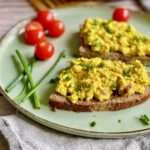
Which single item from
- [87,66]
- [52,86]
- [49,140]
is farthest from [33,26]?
[49,140]

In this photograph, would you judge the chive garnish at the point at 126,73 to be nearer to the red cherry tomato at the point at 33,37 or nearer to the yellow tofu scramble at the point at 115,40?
the yellow tofu scramble at the point at 115,40

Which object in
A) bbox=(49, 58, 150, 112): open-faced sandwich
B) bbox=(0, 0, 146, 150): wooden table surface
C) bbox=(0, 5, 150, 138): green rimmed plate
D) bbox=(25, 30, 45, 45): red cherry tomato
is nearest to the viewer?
bbox=(0, 5, 150, 138): green rimmed plate

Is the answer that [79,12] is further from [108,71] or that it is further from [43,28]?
[108,71]

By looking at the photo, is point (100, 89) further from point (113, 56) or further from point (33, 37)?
point (33, 37)

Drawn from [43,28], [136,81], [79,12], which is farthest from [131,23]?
[136,81]

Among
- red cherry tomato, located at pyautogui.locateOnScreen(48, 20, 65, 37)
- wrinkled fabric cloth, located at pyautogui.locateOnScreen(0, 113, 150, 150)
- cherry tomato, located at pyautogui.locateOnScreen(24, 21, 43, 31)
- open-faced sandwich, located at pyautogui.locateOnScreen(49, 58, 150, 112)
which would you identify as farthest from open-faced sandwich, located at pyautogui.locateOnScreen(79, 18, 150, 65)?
wrinkled fabric cloth, located at pyautogui.locateOnScreen(0, 113, 150, 150)

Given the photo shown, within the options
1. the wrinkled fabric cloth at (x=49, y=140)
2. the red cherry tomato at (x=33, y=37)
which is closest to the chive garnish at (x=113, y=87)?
the wrinkled fabric cloth at (x=49, y=140)

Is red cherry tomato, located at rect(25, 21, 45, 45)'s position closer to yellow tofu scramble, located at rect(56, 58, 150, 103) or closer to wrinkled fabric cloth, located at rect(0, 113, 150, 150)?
yellow tofu scramble, located at rect(56, 58, 150, 103)
